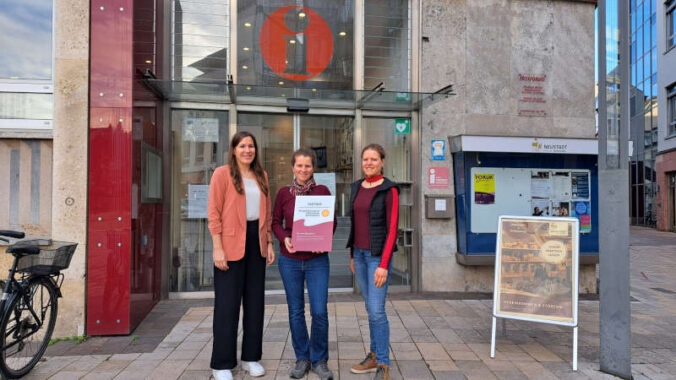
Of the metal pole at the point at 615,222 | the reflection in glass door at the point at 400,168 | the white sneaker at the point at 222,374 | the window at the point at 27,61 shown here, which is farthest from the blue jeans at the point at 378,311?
the window at the point at 27,61

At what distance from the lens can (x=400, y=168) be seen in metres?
6.56

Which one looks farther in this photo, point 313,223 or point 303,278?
point 303,278

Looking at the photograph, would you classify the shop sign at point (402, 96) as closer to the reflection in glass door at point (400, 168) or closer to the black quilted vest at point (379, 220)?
the reflection in glass door at point (400, 168)

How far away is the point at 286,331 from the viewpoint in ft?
14.9

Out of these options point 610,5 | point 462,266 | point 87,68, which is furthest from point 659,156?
point 87,68

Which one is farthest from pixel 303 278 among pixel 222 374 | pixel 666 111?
pixel 666 111

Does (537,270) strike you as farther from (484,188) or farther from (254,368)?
(254,368)

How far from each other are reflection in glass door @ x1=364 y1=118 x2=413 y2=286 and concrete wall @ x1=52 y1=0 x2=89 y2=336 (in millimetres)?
3757

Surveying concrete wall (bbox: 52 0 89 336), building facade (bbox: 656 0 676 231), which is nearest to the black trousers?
concrete wall (bbox: 52 0 89 336)

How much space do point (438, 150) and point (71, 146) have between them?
4735mm

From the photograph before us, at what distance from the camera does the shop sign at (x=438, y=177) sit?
6.29m

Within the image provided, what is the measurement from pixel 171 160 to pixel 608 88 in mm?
5348

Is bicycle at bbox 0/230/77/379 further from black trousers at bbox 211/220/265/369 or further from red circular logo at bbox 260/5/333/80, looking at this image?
red circular logo at bbox 260/5/333/80

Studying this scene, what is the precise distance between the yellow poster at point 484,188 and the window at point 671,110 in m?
20.8
